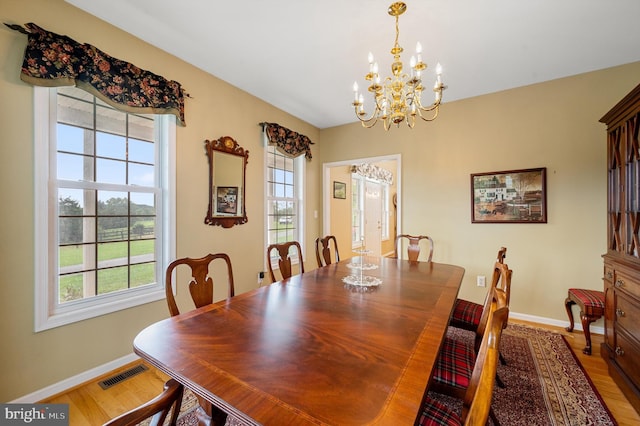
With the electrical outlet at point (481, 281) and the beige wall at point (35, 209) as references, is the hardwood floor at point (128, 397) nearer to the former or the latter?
the beige wall at point (35, 209)

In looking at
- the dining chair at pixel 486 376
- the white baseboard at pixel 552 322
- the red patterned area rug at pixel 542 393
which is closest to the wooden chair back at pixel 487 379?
the dining chair at pixel 486 376

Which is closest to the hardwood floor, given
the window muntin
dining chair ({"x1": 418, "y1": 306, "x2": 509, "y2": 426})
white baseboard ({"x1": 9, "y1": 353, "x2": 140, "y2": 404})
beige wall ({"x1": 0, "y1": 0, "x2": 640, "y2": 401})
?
white baseboard ({"x1": 9, "y1": 353, "x2": 140, "y2": 404})

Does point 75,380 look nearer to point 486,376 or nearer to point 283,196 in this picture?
point 486,376

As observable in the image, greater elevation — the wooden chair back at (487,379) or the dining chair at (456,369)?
the wooden chair back at (487,379)

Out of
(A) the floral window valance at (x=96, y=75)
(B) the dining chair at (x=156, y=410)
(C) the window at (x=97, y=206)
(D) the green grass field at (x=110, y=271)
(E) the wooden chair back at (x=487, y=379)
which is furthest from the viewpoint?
(D) the green grass field at (x=110, y=271)

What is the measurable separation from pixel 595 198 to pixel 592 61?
1.36 meters

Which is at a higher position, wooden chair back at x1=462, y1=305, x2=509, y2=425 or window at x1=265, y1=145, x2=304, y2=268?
window at x1=265, y1=145, x2=304, y2=268

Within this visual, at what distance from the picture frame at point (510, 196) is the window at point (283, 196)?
2495 mm

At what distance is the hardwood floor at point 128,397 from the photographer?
5.32 ft

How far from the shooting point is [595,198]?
8.97ft

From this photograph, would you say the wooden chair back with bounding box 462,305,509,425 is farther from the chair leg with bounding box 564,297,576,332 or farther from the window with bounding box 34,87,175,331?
the chair leg with bounding box 564,297,576,332

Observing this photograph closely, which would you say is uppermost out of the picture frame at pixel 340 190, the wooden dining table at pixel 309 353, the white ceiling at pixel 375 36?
the white ceiling at pixel 375 36

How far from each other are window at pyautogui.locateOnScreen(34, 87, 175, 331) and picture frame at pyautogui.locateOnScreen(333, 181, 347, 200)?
117 inches

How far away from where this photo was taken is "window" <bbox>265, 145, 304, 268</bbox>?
12.4ft
